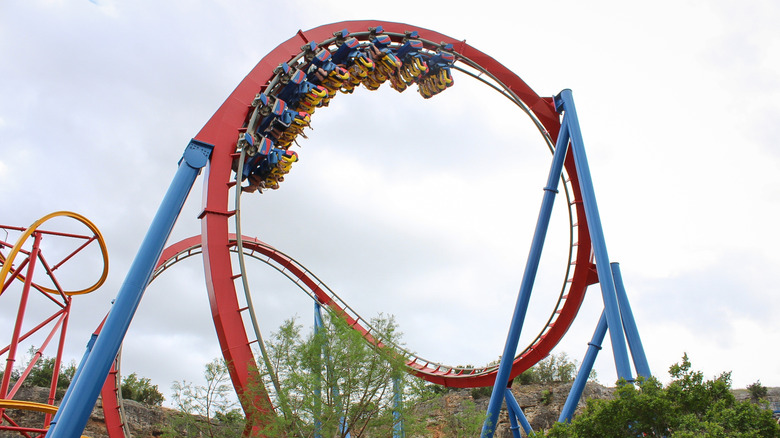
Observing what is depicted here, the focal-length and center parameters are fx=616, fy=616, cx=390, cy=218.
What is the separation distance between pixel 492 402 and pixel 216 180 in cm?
494

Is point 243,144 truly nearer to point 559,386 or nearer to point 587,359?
point 587,359

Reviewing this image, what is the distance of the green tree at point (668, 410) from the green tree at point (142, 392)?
1366 cm

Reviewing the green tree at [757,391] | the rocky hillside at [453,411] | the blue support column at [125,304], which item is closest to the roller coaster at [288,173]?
the blue support column at [125,304]

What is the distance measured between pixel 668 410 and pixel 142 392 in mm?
14799

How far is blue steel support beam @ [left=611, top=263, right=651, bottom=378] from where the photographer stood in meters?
7.19

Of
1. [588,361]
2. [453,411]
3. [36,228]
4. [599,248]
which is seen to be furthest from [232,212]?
[453,411]

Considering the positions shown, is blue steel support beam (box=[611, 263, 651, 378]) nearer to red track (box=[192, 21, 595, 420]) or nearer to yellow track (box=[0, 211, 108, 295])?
red track (box=[192, 21, 595, 420])

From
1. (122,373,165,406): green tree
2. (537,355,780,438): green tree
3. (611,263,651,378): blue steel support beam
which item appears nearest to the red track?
(611,263,651,378): blue steel support beam

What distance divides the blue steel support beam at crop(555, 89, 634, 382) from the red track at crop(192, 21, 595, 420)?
175cm

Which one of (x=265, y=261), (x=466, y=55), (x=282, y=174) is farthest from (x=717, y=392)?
(x=265, y=261)

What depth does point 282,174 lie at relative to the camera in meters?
9.02

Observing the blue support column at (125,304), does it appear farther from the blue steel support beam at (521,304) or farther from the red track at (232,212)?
the blue steel support beam at (521,304)

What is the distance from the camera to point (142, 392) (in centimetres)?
1698

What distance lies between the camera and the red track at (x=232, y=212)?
Answer: 23.7 ft
